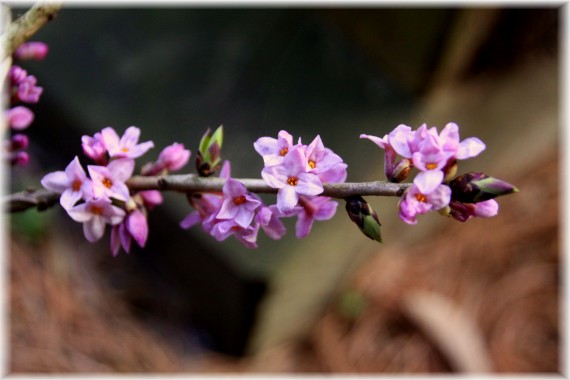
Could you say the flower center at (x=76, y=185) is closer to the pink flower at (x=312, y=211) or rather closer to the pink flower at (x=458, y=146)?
the pink flower at (x=312, y=211)

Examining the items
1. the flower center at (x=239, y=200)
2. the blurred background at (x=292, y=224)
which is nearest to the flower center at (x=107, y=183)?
the flower center at (x=239, y=200)

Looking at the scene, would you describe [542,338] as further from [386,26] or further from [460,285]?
[386,26]

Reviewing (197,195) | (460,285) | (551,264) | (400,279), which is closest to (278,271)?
(400,279)

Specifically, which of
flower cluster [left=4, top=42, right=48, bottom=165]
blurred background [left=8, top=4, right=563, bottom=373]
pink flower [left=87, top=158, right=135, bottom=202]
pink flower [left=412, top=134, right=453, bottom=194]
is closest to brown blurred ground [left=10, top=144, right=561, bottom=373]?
blurred background [left=8, top=4, right=563, bottom=373]

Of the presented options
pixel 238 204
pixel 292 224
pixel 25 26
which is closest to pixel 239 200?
pixel 238 204

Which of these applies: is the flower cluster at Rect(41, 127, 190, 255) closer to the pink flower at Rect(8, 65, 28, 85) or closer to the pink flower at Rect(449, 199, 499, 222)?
the pink flower at Rect(8, 65, 28, 85)

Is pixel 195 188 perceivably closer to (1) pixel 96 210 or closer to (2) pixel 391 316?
(1) pixel 96 210
